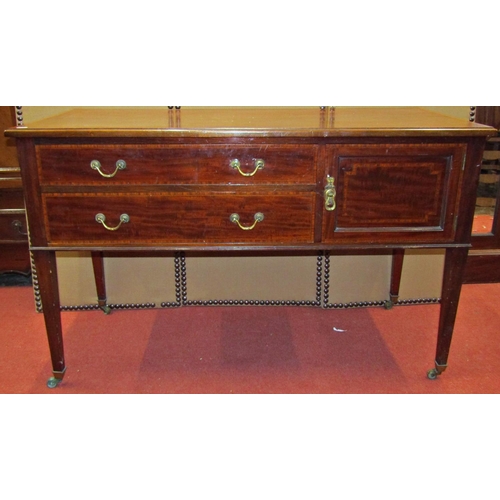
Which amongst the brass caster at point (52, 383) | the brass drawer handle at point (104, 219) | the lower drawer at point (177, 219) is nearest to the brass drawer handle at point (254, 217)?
the lower drawer at point (177, 219)

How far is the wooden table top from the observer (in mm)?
1552

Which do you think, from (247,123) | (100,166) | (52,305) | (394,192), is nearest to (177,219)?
(100,166)

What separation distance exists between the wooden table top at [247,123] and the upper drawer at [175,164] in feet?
0.16

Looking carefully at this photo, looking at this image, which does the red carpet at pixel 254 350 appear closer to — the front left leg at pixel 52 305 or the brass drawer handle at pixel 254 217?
the front left leg at pixel 52 305

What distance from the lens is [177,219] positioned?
1656 mm

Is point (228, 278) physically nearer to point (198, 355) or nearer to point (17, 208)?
→ point (198, 355)

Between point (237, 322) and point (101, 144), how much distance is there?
3.55ft

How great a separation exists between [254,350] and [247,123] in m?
0.93

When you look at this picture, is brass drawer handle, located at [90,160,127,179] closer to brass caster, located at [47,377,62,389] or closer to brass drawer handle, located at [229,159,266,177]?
brass drawer handle, located at [229,159,266,177]

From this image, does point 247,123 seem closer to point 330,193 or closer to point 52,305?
point 330,193

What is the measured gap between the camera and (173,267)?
241 centimetres

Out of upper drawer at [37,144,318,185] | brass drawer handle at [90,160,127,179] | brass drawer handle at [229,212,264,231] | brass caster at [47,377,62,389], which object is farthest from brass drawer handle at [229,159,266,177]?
brass caster at [47,377,62,389]

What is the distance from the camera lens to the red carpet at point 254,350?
1910 mm

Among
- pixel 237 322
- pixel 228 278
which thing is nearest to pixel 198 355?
pixel 237 322
